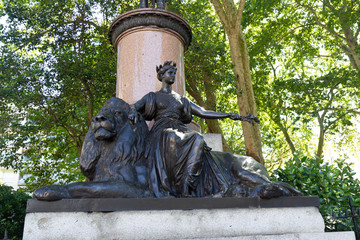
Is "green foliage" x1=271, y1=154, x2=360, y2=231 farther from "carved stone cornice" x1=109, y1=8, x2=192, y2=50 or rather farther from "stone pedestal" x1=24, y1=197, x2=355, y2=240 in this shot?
"carved stone cornice" x1=109, y1=8, x2=192, y2=50

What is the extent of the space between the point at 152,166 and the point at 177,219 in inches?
32.5

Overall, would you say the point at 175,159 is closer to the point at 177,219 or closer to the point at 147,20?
the point at 177,219

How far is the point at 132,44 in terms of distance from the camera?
7344 millimetres

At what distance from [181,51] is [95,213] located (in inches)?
185

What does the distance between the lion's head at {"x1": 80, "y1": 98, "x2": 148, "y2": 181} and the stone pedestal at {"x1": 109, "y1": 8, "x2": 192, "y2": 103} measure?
2.43 m

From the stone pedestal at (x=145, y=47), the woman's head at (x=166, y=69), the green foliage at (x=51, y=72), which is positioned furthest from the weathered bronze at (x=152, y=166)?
the green foliage at (x=51, y=72)

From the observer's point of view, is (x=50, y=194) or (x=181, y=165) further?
(x=181, y=165)

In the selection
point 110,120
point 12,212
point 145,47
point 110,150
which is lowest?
point 12,212

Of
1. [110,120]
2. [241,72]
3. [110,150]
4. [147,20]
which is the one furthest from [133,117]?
[241,72]

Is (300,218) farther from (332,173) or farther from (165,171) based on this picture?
(332,173)

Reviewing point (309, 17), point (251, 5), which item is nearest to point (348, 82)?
point (309, 17)

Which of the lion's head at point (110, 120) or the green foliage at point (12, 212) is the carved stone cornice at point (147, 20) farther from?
the green foliage at point (12, 212)

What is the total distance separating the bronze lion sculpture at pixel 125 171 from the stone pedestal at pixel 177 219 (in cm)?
14

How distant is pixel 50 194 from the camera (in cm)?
368
